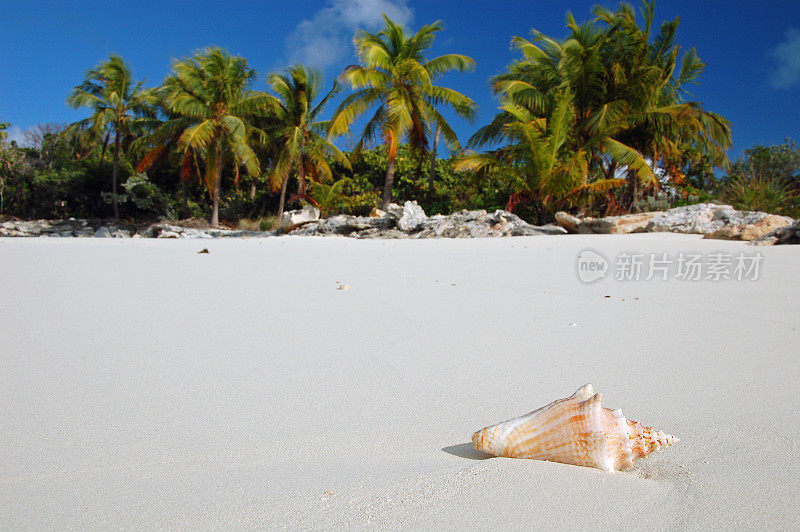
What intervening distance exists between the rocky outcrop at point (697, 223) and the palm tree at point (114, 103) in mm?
17699

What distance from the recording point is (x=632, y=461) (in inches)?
42.0

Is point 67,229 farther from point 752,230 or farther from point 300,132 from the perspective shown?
point 752,230

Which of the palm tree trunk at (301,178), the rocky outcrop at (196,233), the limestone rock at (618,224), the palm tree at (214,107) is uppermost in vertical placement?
the palm tree at (214,107)

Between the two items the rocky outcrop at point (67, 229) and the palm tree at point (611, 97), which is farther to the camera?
the rocky outcrop at point (67, 229)

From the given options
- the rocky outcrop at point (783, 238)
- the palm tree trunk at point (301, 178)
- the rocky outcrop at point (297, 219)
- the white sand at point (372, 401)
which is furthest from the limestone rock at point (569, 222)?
the palm tree trunk at point (301, 178)

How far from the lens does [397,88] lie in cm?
1438

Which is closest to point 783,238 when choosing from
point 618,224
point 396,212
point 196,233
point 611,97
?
point 618,224

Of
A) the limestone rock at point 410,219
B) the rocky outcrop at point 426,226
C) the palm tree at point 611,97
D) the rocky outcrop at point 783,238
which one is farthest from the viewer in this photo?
the palm tree at point 611,97

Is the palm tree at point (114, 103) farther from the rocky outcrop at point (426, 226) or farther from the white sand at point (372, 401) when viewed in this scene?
the white sand at point (372, 401)

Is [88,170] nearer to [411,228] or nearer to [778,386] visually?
[411,228]

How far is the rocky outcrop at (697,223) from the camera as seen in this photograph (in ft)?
22.0

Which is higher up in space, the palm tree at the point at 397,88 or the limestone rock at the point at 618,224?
the palm tree at the point at 397,88

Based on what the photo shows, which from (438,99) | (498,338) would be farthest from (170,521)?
(438,99)

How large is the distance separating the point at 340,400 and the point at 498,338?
889mm
